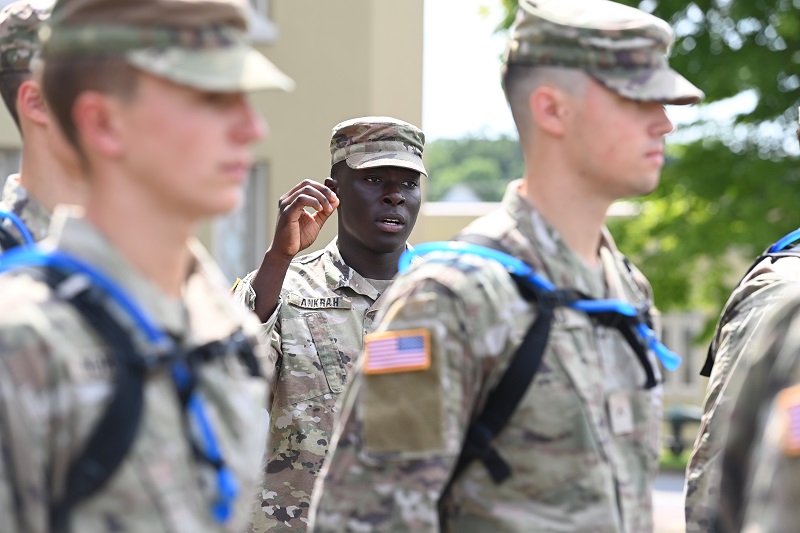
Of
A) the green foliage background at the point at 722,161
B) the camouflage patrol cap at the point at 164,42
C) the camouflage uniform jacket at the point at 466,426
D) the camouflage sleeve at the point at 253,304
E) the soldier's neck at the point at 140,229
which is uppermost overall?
the camouflage patrol cap at the point at 164,42

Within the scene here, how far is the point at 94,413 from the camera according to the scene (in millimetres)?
2586

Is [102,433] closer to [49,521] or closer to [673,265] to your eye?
[49,521]

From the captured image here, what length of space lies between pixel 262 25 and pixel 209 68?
408 inches

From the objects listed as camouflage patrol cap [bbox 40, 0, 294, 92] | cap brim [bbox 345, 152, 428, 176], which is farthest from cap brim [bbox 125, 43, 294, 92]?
cap brim [bbox 345, 152, 428, 176]

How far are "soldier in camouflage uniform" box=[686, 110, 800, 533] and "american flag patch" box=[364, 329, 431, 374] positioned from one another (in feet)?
4.44

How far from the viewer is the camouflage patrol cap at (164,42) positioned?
9.00ft

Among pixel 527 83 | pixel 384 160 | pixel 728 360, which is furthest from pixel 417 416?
pixel 384 160

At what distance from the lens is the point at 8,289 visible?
2641 millimetres

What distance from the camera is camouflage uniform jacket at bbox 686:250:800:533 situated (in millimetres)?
4426

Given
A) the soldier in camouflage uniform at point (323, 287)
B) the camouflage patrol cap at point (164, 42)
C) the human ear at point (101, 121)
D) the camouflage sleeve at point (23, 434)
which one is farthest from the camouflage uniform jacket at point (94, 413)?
the soldier in camouflage uniform at point (323, 287)

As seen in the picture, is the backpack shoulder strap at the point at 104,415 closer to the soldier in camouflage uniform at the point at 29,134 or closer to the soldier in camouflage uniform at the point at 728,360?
the soldier in camouflage uniform at the point at 29,134

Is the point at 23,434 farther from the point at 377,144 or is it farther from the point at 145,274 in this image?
the point at 377,144

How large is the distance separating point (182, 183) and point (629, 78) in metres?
1.19

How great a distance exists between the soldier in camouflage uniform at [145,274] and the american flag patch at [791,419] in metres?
1.05
